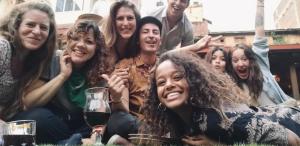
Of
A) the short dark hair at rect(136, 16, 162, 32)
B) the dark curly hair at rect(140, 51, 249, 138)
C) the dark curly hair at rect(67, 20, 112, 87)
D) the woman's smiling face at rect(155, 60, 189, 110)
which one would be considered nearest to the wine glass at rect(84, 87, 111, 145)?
the woman's smiling face at rect(155, 60, 189, 110)

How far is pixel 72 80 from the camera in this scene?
373 cm

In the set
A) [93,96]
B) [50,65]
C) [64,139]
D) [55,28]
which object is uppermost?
[55,28]

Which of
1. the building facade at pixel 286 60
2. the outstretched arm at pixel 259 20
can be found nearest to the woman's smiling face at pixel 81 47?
the outstretched arm at pixel 259 20

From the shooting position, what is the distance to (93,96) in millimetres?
2479

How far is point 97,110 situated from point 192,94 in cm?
88

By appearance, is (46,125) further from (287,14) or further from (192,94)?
(287,14)

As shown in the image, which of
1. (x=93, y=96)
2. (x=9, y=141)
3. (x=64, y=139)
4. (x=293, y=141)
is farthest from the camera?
(x=64, y=139)

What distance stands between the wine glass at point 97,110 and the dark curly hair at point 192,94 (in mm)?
777

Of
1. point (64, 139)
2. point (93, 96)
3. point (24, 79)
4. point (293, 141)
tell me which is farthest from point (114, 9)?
point (293, 141)

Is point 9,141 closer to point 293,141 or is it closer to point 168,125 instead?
point 168,125

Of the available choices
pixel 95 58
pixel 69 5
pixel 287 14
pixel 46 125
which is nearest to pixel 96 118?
pixel 46 125

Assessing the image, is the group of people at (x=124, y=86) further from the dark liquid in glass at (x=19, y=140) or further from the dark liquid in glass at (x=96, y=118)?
→ the dark liquid in glass at (x=19, y=140)

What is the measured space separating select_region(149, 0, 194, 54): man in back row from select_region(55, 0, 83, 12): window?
15430 millimetres

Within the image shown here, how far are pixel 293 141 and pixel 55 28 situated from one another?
256 cm
